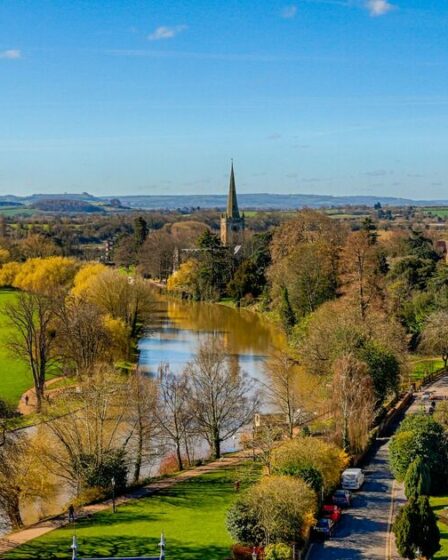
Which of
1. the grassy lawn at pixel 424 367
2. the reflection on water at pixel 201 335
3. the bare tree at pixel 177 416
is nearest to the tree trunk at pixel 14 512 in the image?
the bare tree at pixel 177 416

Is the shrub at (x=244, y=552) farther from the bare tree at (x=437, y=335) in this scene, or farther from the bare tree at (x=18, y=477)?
the bare tree at (x=437, y=335)

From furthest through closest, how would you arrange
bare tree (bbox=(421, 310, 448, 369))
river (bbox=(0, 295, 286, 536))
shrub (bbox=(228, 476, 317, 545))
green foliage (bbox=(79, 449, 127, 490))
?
1. river (bbox=(0, 295, 286, 536))
2. bare tree (bbox=(421, 310, 448, 369))
3. green foliage (bbox=(79, 449, 127, 490))
4. shrub (bbox=(228, 476, 317, 545))

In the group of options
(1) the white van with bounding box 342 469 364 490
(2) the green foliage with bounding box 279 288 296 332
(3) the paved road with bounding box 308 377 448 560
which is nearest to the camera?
(3) the paved road with bounding box 308 377 448 560

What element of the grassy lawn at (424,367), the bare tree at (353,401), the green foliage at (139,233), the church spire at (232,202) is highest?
the church spire at (232,202)

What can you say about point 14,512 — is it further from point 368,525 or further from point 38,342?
point 38,342

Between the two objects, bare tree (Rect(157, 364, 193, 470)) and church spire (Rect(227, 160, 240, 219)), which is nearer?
bare tree (Rect(157, 364, 193, 470))

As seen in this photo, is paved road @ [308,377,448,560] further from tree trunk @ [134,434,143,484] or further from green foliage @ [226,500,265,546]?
tree trunk @ [134,434,143,484]

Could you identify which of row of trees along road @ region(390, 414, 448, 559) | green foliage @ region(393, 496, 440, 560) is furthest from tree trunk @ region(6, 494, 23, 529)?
row of trees along road @ region(390, 414, 448, 559)
